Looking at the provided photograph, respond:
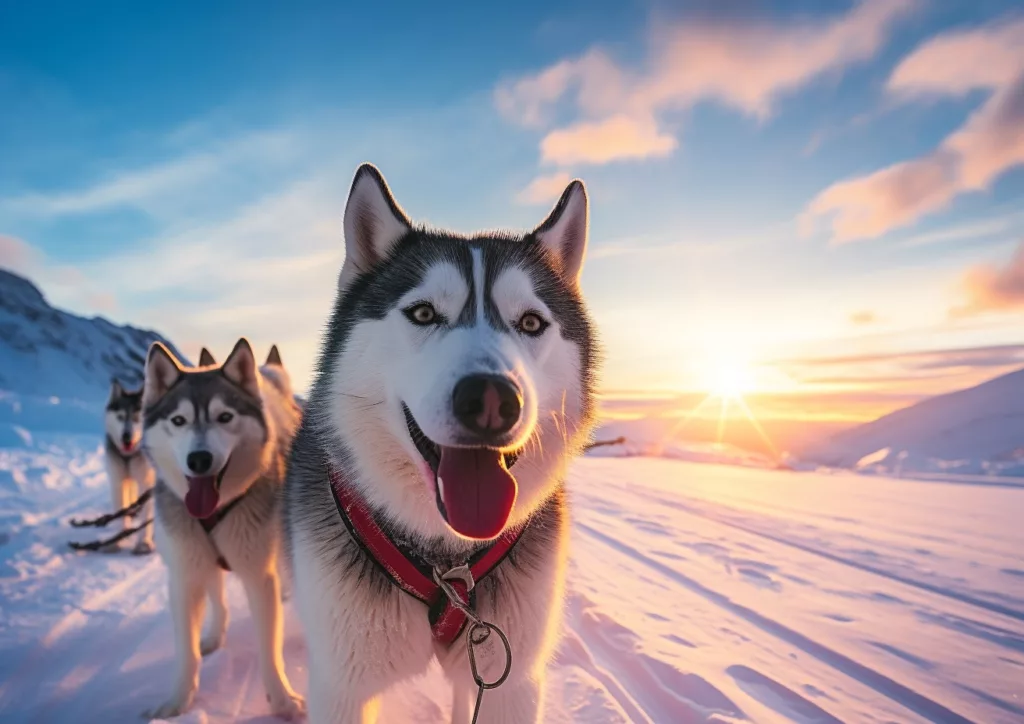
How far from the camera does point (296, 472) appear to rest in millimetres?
2193

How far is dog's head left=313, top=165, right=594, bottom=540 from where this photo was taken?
4.66 feet

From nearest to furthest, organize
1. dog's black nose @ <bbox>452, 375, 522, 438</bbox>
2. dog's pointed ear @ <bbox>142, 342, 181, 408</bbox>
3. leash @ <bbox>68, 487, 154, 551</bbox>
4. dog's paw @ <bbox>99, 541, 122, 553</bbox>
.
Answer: dog's black nose @ <bbox>452, 375, 522, 438</bbox> → dog's pointed ear @ <bbox>142, 342, 181, 408</bbox> → leash @ <bbox>68, 487, 154, 551</bbox> → dog's paw @ <bbox>99, 541, 122, 553</bbox>

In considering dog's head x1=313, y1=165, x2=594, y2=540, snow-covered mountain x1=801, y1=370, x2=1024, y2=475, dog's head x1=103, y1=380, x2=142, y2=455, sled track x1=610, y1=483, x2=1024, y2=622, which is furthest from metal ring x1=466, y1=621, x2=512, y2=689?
snow-covered mountain x1=801, y1=370, x2=1024, y2=475

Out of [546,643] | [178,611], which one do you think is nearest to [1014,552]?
[546,643]

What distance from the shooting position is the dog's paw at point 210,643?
328 cm

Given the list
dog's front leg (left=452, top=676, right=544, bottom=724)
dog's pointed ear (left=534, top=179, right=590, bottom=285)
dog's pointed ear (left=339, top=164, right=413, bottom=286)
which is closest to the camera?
dog's front leg (left=452, top=676, right=544, bottom=724)

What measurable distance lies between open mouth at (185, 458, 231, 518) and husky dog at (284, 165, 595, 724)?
124 centimetres

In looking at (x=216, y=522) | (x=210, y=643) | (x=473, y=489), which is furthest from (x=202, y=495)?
(x=473, y=489)

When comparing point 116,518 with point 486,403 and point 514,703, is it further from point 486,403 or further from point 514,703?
point 486,403

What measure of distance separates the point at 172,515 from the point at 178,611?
0.50m

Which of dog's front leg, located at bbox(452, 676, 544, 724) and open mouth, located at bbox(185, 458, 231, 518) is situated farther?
open mouth, located at bbox(185, 458, 231, 518)

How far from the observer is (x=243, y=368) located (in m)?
3.40

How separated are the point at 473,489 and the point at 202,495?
2140 mm

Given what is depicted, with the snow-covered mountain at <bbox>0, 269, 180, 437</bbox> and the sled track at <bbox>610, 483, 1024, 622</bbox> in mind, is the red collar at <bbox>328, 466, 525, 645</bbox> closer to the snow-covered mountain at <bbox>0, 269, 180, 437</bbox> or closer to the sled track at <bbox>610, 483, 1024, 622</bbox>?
the sled track at <bbox>610, 483, 1024, 622</bbox>
